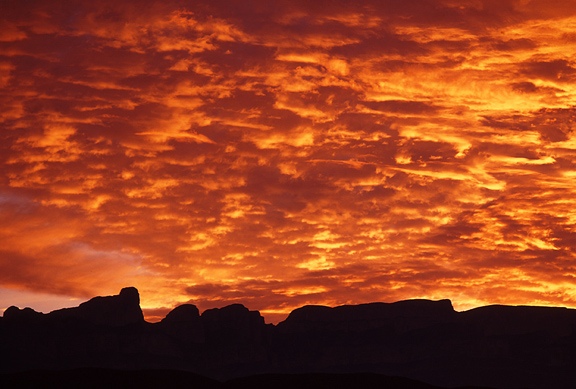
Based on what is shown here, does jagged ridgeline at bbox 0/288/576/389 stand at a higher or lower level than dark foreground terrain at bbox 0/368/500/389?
higher

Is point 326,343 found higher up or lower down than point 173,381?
higher up

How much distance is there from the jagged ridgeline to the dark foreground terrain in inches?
3205

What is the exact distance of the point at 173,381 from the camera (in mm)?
87812

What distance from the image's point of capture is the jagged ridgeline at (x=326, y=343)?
170250 mm

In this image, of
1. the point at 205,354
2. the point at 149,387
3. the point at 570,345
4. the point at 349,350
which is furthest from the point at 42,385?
the point at 570,345

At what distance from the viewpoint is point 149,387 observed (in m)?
85.0

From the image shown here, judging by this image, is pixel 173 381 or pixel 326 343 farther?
pixel 326 343

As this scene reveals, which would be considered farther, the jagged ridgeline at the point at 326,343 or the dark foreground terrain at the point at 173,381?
the jagged ridgeline at the point at 326,343

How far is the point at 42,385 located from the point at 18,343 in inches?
3673

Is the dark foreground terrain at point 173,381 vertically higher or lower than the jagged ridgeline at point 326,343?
lower

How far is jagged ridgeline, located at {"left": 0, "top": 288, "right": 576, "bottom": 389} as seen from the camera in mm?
170250

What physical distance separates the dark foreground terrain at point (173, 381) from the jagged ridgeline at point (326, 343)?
8141 cm

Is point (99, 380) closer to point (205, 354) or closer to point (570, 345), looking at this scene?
point (205, 354)

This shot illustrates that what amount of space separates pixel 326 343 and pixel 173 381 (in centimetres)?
11380
